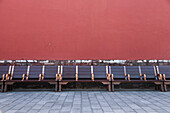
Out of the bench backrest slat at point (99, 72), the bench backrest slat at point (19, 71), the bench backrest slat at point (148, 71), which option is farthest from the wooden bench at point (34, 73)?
the bench backrest slat at point (148, 71)

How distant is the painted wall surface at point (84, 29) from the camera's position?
3.85 metres

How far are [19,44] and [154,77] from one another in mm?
4755

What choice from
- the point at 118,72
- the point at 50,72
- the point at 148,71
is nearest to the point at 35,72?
the point at 50,72

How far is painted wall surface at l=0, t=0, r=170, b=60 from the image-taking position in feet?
12.6

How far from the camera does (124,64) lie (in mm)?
3924

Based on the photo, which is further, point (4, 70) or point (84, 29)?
point (84, 29)

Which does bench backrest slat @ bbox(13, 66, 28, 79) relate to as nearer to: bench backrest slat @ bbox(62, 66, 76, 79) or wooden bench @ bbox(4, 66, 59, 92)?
wooden bench @ bbox(4, 66, 59, 92)

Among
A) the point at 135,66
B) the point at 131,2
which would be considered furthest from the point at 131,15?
the point at 135,66

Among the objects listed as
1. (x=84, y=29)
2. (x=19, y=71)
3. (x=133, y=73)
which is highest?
(x=84, y=29)

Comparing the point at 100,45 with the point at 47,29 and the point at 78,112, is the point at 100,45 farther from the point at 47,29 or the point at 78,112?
the point at 78,112

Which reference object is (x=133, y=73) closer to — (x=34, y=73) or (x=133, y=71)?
(x=133, y=71)

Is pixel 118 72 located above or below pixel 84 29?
below

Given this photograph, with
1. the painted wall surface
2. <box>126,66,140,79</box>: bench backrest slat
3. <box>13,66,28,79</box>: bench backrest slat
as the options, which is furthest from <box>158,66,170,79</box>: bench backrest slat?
<box>13,66,28,79</box>: bench backrest slat

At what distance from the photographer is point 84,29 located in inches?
156
